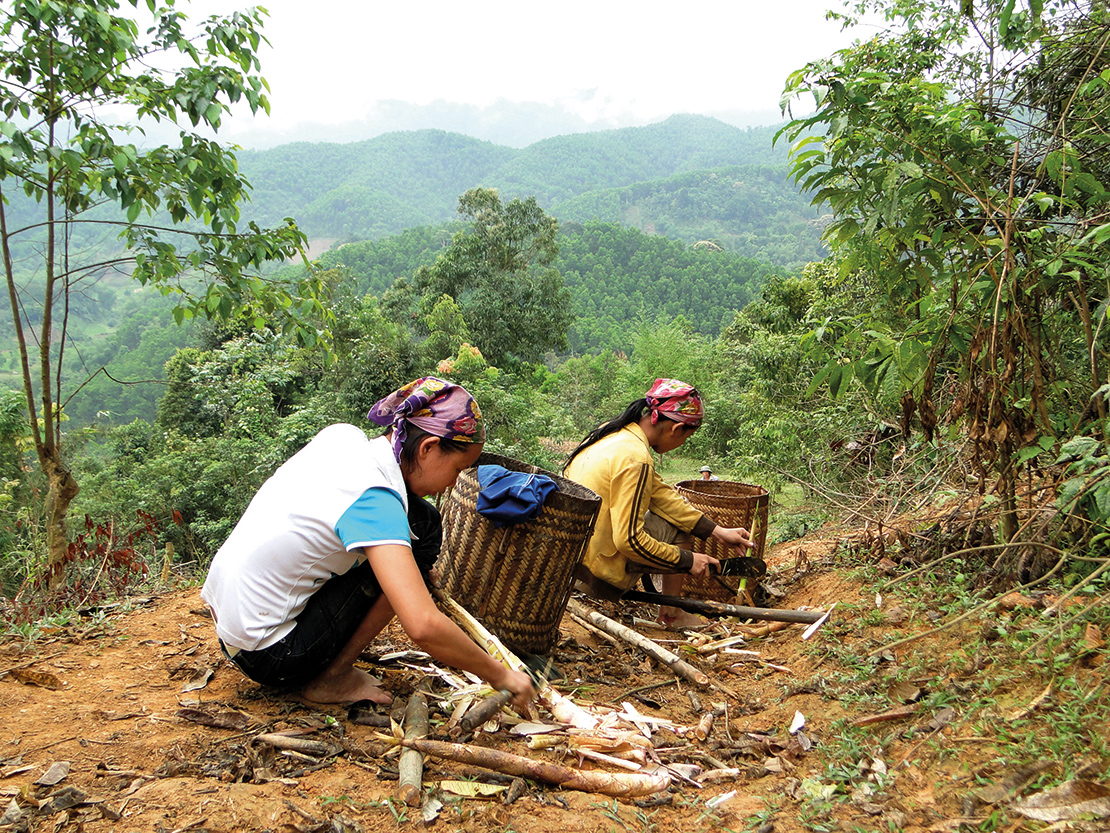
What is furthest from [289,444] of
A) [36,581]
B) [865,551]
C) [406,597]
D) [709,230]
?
[709,230]

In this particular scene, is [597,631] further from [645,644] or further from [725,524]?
[725,524]

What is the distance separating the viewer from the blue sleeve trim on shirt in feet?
7.16

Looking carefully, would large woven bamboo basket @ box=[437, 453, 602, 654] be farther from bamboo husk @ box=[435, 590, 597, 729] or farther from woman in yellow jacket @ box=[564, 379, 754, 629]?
woman in yellow jacket @ box=[564, 379, 754, 629]

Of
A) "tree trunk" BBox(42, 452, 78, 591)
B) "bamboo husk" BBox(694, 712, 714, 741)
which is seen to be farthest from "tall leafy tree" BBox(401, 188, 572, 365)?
"bamboo husk" BBox(694, 712, 714, 741)

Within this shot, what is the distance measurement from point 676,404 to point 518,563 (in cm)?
134

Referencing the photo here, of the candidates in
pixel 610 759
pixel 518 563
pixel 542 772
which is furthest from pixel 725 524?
pixel 542 772

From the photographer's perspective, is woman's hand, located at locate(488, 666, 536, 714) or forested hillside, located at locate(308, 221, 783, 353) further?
forested hillside, located at locate(308, 221, 783, 353)

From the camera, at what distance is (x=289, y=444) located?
1196cm

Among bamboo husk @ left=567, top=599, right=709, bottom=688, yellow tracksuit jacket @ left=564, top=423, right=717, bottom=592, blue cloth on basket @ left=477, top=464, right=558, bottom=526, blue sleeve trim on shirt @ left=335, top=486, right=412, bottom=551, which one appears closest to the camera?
blue sleeve trim on shirt @ left=335, top=486, right=412, bottom=551

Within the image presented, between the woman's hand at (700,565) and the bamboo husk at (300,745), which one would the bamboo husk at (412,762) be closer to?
the bamboo husk at (300,745)

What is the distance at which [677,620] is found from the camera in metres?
4.43

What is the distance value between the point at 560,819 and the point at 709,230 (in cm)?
10971

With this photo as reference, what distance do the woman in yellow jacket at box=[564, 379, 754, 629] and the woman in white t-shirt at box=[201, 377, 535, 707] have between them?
1.38 metres

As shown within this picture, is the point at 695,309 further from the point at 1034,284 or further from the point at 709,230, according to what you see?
the point at 1034,284
